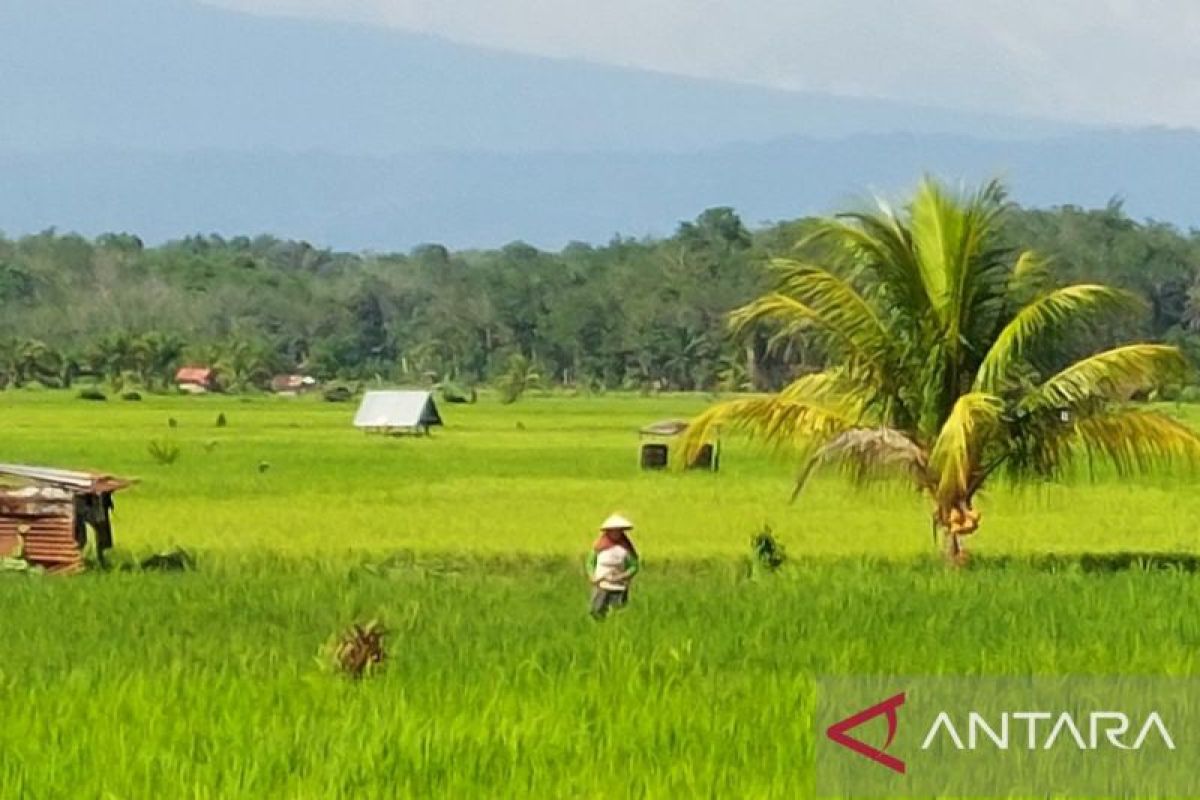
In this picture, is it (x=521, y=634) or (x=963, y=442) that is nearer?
(x=521, y=634)

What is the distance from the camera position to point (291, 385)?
9819cm

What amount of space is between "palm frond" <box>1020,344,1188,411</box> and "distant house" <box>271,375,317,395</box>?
8181 centimetres

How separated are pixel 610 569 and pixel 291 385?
8743cm

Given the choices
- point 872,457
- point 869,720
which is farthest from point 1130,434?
point 869,720

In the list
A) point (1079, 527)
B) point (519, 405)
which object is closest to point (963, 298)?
point (1079, 527)

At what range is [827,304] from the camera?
16188 millimetres

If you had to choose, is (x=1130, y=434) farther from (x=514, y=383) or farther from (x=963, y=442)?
(x=514, y=383)

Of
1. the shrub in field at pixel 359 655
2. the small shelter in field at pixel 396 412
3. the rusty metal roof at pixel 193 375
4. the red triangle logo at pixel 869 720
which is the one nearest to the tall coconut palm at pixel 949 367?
the shrub in field at pixel 359 655

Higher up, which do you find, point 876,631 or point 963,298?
point 963,298

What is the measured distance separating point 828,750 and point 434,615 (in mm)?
5354

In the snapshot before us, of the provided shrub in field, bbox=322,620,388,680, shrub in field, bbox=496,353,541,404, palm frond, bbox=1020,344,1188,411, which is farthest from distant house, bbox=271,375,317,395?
shrub in field, bbox=322,620,388,680

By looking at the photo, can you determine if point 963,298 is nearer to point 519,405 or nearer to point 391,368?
point 519,405

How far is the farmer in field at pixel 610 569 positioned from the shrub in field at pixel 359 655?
6.84ft

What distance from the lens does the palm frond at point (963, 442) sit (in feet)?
49.9
